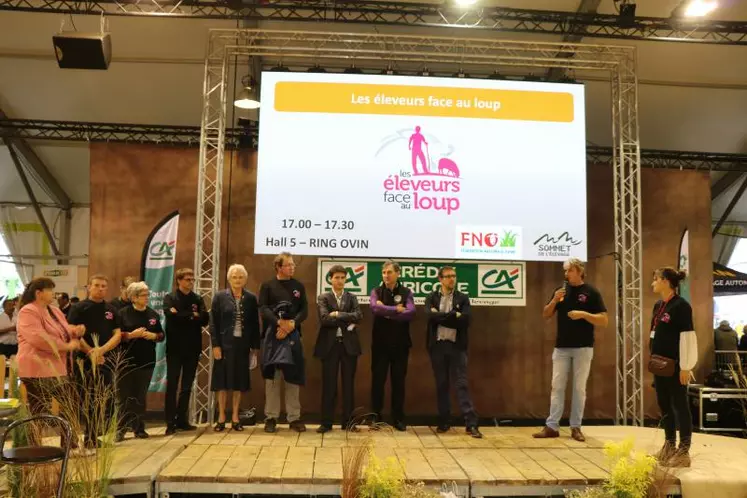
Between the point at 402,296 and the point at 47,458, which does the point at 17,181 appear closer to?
the point at 402,296

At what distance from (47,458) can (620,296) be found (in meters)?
5.47

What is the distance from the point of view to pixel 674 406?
3.97 metres

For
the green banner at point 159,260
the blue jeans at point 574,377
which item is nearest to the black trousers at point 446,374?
the blue jeans at point 574,377

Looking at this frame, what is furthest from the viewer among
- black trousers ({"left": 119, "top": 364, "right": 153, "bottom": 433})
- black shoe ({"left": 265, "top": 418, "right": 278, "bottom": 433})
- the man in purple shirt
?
the man in purple shirt

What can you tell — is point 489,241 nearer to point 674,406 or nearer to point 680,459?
point 674,406

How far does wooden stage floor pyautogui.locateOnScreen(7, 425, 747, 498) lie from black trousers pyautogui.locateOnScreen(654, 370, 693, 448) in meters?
0.20

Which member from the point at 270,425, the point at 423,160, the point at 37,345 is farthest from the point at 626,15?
the point at 37,345

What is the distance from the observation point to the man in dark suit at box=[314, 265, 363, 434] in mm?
4949

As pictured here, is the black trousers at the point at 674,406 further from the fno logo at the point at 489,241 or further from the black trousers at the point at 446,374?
the fno logo at the point at 489,241

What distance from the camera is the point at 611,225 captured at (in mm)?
6910

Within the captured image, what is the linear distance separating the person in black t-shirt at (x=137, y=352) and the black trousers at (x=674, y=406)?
11.7ft

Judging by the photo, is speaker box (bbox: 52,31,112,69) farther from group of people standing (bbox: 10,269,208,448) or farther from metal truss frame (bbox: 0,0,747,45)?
group of people standing (bbox: 10,269,208,448)

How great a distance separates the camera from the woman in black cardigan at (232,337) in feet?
15.8

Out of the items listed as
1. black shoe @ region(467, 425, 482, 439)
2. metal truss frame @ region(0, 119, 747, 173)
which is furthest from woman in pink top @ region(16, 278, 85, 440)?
metal truss frame @ region(0, 119, 747, 173)
